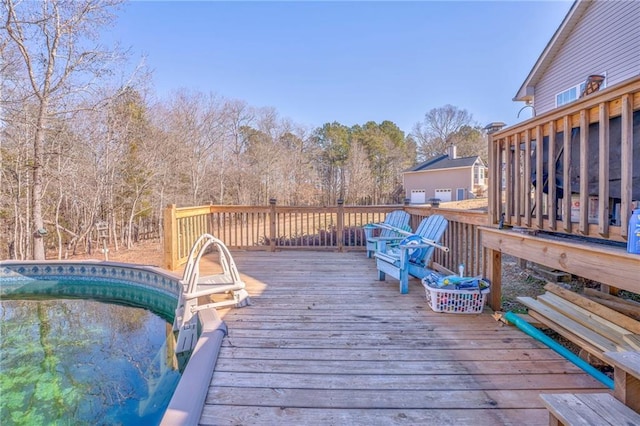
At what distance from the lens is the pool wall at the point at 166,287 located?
63.7 inches

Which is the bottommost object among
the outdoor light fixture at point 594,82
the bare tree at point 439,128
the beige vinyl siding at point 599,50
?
the outdoor light fixture at point 594,82

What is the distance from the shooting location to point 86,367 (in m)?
2.98

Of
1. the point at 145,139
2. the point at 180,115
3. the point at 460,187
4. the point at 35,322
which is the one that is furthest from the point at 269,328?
the point at 460,187

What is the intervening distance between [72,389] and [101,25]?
8.61 meters

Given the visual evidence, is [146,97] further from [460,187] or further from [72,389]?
[460,187]

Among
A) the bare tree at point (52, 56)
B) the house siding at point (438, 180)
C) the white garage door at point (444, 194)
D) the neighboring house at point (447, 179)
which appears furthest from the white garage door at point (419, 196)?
the bare tree at point (52, 56)

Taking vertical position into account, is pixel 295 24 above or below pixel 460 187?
above

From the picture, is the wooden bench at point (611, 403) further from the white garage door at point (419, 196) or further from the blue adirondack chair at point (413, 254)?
the white garage door at point (419, 196)

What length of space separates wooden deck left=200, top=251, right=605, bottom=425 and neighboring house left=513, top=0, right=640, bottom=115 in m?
5.18

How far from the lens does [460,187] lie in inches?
847

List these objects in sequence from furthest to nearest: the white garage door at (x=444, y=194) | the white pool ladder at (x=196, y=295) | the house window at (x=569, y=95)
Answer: the white garage door at (x=444, y=194), the house window at (x=569, y=95), the white pool ladder at (x=196, y=295)

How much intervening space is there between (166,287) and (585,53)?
886 centimetres

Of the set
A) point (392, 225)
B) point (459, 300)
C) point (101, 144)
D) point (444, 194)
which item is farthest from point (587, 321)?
point (444, 194)

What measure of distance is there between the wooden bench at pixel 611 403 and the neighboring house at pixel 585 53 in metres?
5.70
